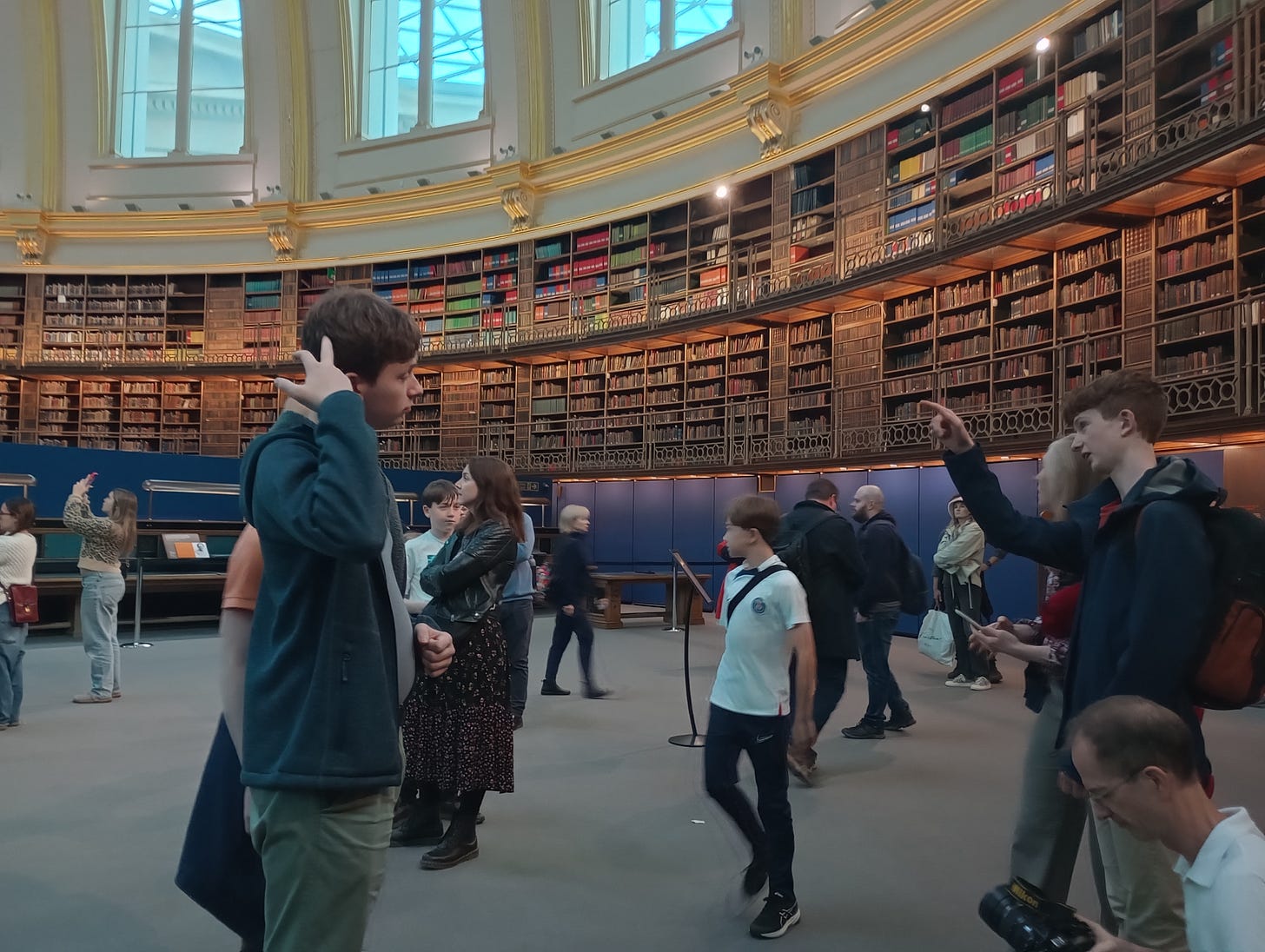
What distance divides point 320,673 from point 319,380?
351 mm

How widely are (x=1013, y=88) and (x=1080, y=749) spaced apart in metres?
10.00

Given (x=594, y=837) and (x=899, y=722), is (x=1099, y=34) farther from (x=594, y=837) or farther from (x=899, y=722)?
(x=594, y=837)

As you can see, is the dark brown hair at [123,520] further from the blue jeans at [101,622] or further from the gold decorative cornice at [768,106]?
the gold decorative cornice at [768,106]

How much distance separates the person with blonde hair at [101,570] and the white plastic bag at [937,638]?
5053 mm

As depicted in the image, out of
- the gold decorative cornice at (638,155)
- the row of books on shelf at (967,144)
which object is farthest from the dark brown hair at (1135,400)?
the row of books on shelf at (967,144)

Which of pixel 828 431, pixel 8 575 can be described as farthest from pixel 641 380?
pixel 8 575

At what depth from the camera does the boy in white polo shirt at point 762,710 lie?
2.48 m

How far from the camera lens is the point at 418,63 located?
54.2ft

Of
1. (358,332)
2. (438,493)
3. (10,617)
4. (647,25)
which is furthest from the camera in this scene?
(647,25)

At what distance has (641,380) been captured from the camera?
14.1 metres

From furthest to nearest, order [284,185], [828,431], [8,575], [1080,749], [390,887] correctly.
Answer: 1. [284,185]
2. [828,431]
3. [8,575]
4. [390,887]
5. [1080,749]

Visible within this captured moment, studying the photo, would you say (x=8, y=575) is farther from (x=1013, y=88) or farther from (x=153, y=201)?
(x=153, y=201)

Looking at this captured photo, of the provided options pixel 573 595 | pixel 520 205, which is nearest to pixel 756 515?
pixel 573 595

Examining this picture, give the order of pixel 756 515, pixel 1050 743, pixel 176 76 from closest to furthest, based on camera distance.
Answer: pixel 1050 743
pixel 756 515
pixel 176 76
